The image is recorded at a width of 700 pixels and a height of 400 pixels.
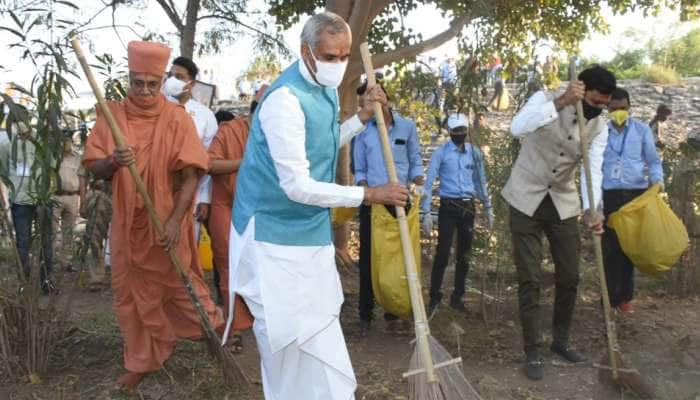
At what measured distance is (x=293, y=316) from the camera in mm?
3086

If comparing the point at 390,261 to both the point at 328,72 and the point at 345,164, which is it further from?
→ the point at 345,164

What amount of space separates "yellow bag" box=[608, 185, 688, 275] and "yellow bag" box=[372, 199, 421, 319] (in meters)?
1.71

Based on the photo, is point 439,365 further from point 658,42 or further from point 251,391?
point 658,42

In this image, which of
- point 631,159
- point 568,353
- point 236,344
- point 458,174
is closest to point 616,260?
point 631,159

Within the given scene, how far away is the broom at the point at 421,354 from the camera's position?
3.34 metres

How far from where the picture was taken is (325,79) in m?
3.09

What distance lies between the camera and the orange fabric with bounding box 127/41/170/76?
4.01 metres

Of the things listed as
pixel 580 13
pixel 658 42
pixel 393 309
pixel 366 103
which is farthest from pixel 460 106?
pixel 658 42

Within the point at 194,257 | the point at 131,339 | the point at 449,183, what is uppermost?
the point at 449,183

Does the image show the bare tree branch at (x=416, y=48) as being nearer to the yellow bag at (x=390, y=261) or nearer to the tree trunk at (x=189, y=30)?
the tree trunk at (x=189, y=30)

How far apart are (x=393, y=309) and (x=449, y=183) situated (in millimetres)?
1382

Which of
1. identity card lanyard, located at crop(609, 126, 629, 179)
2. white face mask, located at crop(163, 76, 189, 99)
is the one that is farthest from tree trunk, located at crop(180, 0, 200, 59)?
identity card lanyard, located at crop(609, 126, 629, 179)

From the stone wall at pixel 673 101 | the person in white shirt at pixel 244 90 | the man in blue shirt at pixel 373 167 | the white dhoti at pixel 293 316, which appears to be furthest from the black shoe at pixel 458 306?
the person in white shirt at pixel 244 90

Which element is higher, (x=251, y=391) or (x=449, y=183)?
(x=449, y=183)
